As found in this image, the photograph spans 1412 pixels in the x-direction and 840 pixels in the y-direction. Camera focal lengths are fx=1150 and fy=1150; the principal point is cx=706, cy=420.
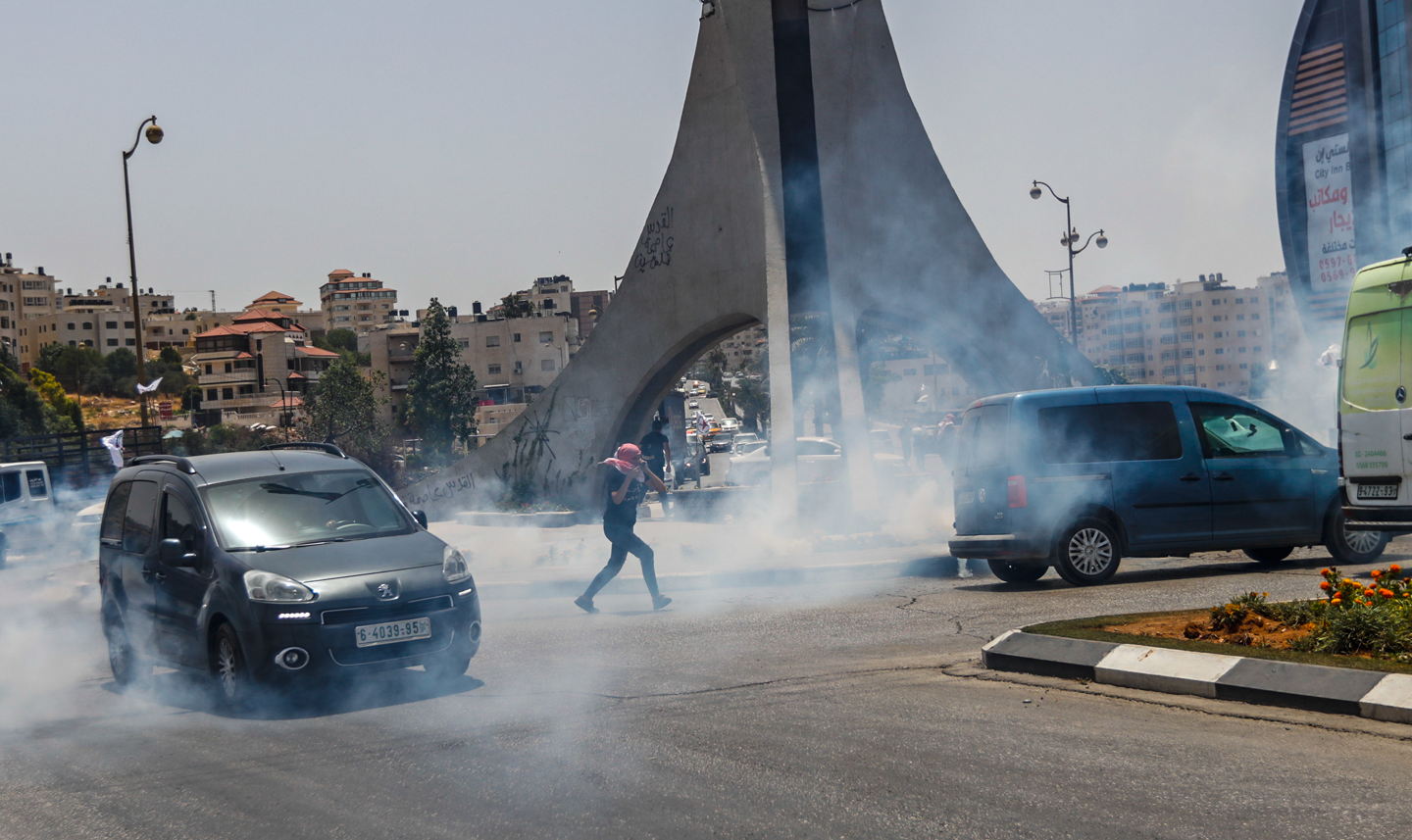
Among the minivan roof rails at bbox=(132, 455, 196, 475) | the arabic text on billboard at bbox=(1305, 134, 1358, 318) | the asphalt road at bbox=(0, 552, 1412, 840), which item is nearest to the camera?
the asphalt road at bbox=(0, 552, 1412, 840)

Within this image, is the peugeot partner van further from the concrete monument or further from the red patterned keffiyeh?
the concrete monument

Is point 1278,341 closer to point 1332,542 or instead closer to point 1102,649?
point 1332,542

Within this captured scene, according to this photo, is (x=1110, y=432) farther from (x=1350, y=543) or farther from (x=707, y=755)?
(x=707, y=755)

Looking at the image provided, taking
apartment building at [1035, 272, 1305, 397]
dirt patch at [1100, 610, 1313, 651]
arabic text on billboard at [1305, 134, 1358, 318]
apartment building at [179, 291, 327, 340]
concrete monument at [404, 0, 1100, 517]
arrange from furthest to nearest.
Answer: apartment building at [179, 291, 327, 340] < apartment building at [1035, 272, 1305, 397] < arabic text on billboard at [1305, 134, 1358, 318] < concrete monument at [404, 0, 1100, 517] < dirt patch at [1100, 610, 1313, 651]

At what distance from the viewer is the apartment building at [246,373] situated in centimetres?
11819

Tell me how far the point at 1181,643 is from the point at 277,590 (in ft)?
17.5

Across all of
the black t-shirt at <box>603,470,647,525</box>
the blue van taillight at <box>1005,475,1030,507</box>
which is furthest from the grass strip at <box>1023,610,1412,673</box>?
the black t-shirt at <box>603,470,647,525</box>

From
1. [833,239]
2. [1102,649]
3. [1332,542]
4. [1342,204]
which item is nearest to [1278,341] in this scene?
[1342,204]

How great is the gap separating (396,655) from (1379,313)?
8.00 metres

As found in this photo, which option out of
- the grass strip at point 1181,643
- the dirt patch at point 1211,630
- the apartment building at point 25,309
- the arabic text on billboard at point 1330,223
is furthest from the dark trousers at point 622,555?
the apartment building at point 25,309

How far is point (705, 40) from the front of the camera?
22.7m

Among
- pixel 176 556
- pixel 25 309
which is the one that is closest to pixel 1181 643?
pixel 176 556

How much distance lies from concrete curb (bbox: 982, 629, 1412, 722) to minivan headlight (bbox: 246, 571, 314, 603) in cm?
418

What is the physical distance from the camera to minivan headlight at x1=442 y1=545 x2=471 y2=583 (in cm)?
721
